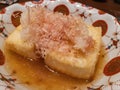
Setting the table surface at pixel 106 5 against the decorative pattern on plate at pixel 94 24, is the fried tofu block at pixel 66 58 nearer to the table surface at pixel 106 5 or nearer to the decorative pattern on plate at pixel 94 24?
the decorative pattern on plate at pixel 94 24

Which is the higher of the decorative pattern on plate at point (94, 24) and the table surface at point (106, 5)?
the table surface at point (106, 5)

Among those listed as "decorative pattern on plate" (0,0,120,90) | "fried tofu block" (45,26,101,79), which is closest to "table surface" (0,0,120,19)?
"decorative pattern on plate" (0,0,120,90)

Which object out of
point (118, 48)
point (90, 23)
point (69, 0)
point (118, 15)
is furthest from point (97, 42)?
point (118, 15)

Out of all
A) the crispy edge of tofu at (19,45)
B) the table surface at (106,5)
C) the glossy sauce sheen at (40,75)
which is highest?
the table surface at (106,5)

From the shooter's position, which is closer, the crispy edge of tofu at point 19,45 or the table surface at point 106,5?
the crispy edge of tofu at point 19,45

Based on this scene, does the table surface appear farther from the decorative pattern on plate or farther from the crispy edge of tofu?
the crispy edge of tofu

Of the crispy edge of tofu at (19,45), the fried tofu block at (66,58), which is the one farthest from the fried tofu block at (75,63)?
the crispy edge of tofu at (19,45)
